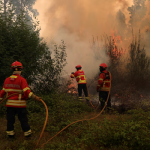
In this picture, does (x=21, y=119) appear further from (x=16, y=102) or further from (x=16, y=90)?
(x=16, y=90)

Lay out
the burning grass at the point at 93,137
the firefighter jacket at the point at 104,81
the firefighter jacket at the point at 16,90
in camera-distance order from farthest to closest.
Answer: the firefighter jacket at the point at 104,81 < the firefighter jacket at the point at 16,90 < the burning grass at the point at 93,137

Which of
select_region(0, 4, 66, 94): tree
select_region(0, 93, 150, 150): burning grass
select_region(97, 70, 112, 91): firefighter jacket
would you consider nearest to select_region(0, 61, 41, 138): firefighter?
select_region(0, 93, 150, 150): burning grass

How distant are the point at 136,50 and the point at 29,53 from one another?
7487mm

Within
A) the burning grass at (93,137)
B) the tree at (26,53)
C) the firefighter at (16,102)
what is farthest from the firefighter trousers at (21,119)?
the tree at (26,53)

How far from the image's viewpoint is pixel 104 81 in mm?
6902

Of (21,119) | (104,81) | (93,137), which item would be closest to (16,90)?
(21,119)

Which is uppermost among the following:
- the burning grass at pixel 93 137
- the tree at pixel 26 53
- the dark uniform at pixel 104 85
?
the tree at pixel 26 53

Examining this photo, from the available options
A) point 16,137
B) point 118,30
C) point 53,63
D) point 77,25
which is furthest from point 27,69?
point 77,25

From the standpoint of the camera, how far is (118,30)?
14.1 m

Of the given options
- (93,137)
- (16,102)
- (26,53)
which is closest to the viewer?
(93,137)

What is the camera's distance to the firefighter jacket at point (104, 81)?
22.0 ft

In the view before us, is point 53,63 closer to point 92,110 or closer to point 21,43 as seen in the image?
point 21,43

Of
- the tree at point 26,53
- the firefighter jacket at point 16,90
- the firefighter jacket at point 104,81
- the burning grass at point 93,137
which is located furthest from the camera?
the tree at point 26,53

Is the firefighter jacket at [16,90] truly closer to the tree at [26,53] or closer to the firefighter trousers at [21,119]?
the firefighter trousers at [21,119]
